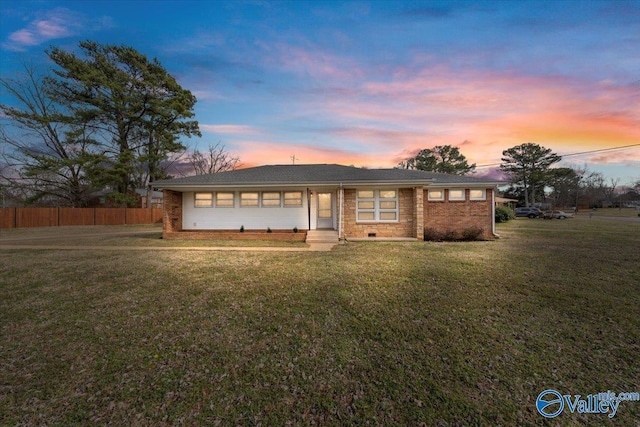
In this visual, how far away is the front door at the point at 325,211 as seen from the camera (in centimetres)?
1433

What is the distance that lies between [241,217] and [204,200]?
2340mm

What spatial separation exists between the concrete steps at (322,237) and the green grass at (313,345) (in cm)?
552

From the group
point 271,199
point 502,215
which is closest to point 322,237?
point 271,199

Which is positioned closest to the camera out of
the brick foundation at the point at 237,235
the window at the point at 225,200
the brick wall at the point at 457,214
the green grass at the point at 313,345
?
the green grass at the point at 313,345

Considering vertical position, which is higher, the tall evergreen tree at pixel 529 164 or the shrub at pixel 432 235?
the tall evergreen tree at pixel 529 164

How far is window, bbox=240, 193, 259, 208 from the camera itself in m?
14.4

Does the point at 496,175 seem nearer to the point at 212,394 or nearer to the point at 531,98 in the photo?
the point at 531,98

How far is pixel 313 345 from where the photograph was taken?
11.7 feet

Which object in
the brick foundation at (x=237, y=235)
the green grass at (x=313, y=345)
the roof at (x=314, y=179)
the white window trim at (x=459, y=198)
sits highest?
the roof at (x=314, y=179)

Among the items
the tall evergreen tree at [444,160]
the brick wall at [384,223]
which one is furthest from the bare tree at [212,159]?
the tall evergreen tree at [444,160]

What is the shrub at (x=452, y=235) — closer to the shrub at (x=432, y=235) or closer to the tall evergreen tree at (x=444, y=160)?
the shrub at (x=432, y=235)

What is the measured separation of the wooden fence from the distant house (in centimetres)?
1381

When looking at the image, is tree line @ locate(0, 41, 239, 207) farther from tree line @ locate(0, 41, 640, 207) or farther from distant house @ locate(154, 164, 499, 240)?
distant house @ locate(154, 164, 499, 240)

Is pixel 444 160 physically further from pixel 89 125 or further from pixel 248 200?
pixel 89 125
